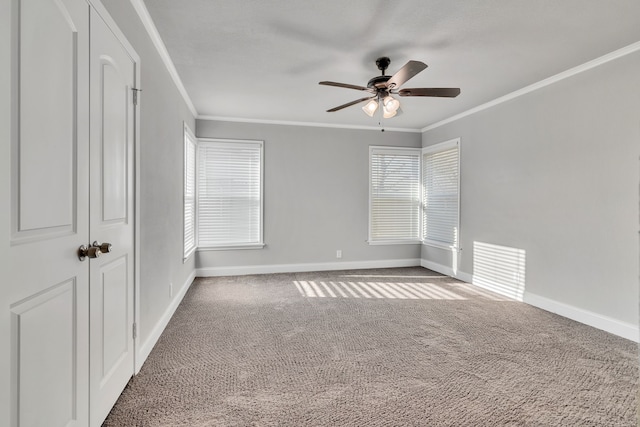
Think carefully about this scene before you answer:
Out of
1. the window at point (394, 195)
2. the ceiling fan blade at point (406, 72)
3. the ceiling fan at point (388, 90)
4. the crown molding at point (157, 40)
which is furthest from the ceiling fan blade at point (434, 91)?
the window at point (394, 195)

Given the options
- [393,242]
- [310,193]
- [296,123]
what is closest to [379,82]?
[296,123]

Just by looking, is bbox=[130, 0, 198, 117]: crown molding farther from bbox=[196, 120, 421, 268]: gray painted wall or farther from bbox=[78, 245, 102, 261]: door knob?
bbox=[78, 245, 102, 261]: door knob

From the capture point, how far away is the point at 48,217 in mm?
1199

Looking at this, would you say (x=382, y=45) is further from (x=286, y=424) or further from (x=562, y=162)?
(x=286, y=424)

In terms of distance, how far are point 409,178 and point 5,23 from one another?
5473 millimetres

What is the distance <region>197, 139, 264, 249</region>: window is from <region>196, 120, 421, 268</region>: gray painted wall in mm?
127

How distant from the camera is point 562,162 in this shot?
3.37 m

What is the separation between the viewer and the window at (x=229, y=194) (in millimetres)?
5016

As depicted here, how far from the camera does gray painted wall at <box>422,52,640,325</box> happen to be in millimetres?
2838

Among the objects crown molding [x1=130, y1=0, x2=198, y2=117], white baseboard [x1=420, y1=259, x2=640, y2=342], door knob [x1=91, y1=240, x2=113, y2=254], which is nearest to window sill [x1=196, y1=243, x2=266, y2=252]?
crown molding [x1=130, y1=0, x2=198, y2=117]

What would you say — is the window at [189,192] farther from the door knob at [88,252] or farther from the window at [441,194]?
the window at [441,194]

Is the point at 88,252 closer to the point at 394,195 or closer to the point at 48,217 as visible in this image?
the point at 48,217

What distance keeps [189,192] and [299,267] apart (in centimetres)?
204

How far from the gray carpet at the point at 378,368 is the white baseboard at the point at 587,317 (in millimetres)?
87
